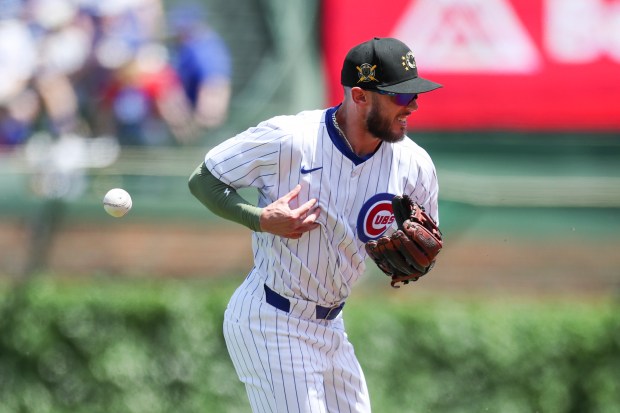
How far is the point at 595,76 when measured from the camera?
393 inches

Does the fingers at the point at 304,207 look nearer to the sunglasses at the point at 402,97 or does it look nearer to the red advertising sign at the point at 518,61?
the sunglasses at the point at 402,97

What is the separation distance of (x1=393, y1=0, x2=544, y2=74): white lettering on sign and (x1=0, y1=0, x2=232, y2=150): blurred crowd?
5.60 feet

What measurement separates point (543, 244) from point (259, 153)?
420cm

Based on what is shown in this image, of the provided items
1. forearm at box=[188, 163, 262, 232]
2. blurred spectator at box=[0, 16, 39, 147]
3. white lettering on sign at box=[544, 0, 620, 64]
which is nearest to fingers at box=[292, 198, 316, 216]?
forearm at box=[188, 163, 262, 232]

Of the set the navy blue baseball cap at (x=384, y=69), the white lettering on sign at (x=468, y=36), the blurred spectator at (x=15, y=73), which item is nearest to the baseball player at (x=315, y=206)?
the navy blue baseball cap at (x=384, y=69)

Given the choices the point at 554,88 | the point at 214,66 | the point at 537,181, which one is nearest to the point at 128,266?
the point at 214,66

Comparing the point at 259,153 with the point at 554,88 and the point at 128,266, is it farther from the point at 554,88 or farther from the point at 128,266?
the point at 554,88

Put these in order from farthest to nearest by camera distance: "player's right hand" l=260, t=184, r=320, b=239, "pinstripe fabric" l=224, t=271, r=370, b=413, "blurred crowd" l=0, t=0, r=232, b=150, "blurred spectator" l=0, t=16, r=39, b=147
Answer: "blurred crowd" l=0, t=0, r=232, b=150 < "blurred spectator" l=0, t=16, r=39, b=147 < "pinstripe fabric" l=224, t=271, r=370, b=413 < "player's right hand" l=260, t=184, r=320, b=239

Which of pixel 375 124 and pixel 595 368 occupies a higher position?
pixel 375 124

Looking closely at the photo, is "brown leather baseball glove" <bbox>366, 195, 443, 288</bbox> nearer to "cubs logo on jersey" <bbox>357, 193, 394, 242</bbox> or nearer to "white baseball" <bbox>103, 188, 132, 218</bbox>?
"cubs logo on jersey" <bbox>357, 193, 394, 242</bbox>

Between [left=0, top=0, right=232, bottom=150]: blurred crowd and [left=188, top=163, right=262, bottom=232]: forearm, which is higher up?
[left=188, top=163, right=262, bottom=232]: forearm

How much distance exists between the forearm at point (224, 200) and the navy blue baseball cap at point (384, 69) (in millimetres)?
604

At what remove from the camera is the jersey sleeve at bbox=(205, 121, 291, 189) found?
4395 millimetres

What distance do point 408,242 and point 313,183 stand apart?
0.42m
